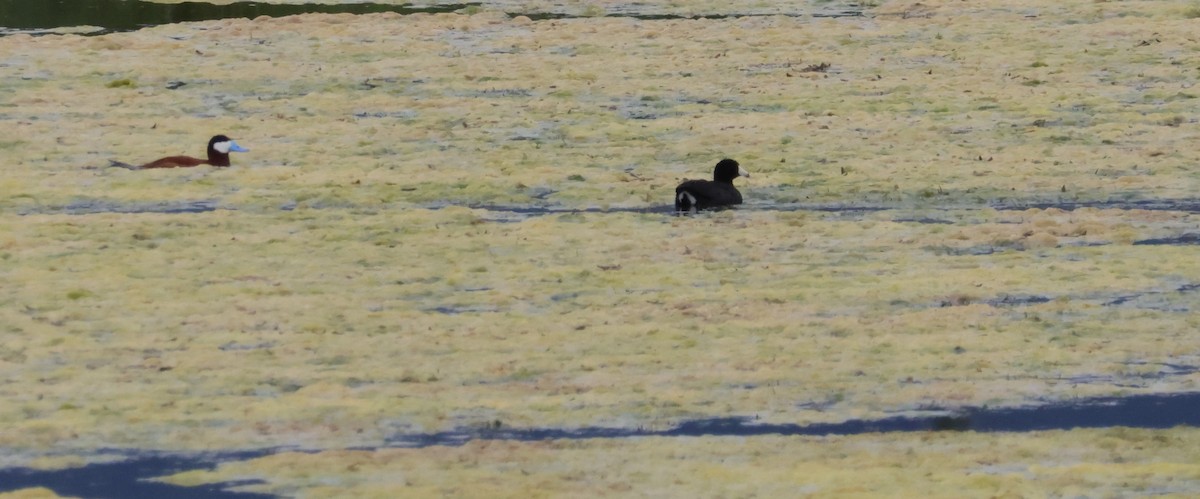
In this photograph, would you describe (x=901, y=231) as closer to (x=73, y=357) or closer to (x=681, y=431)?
(x=681, y=431)

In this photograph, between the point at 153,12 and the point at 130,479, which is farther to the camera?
the point at 153,12

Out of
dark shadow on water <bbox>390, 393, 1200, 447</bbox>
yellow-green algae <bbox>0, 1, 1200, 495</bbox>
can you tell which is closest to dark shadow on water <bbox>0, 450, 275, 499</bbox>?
yellow-green algae <bbox>0, 1, 1200, 495</bbox>

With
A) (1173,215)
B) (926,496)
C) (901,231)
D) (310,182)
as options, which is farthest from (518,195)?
(926,496)

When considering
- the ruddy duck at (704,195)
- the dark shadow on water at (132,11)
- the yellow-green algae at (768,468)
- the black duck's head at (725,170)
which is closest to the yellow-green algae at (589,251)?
the yellow-green algae at (768,468)

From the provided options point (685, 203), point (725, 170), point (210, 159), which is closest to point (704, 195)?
point (685, 203)

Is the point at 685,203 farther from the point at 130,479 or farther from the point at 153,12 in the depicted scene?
the point at 153,12

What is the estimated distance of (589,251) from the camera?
11.3 meters

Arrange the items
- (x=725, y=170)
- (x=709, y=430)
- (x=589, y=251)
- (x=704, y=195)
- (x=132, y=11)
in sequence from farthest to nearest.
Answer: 1. (x=132, y=11)
2. (x=725, y=170)
3. (x=704, y=195)
4. (x=589, y=251)
5. (x=709, y=430)

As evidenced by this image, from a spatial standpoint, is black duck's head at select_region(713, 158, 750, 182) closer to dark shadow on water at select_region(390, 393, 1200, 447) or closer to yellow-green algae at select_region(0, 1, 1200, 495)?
yellow-green algae at select_region(0, 1, 1200, 495)

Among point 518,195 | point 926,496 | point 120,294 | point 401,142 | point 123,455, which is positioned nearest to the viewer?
point 926,496

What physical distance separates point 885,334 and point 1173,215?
3.40m

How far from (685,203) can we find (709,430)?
429 cm

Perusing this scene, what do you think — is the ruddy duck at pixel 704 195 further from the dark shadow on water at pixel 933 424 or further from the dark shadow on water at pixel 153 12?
the dark shadow on water at pixel 153 12

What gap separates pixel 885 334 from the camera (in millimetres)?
9445
